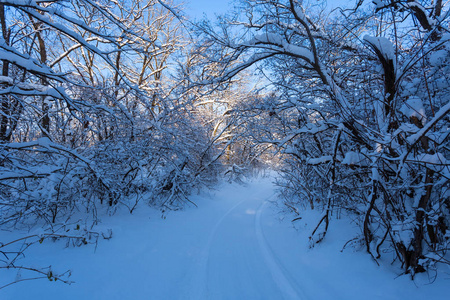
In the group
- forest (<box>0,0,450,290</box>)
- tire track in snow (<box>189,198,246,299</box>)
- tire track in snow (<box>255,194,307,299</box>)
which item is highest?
forest (<box>0,0,450,290</box>)

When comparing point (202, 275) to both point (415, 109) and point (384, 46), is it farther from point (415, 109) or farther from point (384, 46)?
point (384, 46)

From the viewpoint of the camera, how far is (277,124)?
8320 mm

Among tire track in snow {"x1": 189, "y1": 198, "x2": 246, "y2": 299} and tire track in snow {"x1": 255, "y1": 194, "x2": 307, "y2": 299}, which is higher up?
tire track in snow {"x1": 255, "y1": 194, "x2": 307, "y2": 299}

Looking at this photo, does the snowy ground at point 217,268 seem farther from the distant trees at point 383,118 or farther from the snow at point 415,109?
the snow at point 415,109

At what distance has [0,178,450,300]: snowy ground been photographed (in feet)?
10.0

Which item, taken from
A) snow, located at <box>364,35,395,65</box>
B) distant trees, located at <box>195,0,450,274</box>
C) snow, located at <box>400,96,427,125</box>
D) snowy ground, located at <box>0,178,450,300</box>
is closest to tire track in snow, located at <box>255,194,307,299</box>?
snowy ground, located at <box>0,178,450,300</box>

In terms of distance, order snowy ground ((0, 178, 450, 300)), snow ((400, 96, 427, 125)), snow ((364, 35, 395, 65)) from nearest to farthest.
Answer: snow ((400, 96, 427, 125)), snow ((364, 35, 395, 65)), snowy ground ((0, 178, 450, 300))

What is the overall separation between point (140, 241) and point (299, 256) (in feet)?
A: 12.0

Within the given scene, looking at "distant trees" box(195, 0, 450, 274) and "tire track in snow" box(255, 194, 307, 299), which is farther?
"tire track in snow" box(255, 194, 307, 299)

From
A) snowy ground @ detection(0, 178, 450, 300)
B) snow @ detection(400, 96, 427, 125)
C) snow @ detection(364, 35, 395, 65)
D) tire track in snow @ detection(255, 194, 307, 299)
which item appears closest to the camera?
snow @ detection(400, 96, 427, 125)

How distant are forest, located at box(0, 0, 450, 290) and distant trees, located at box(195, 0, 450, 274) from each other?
3cm

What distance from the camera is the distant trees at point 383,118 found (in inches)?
102

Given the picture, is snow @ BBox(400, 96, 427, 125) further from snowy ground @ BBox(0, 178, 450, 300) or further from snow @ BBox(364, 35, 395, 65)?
snowy ground @ BBox(0, 178, 450, 300)

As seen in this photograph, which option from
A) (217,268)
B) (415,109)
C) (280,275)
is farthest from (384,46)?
(217,268)
